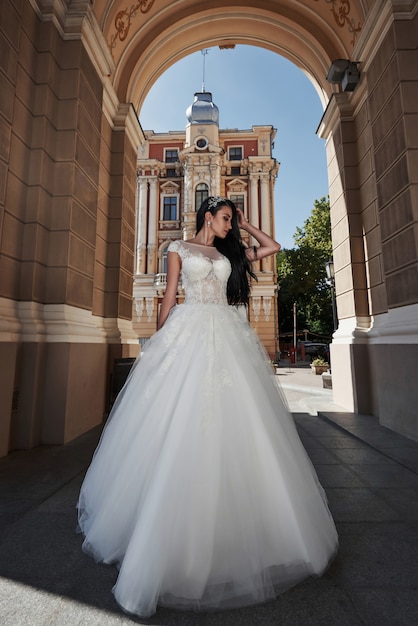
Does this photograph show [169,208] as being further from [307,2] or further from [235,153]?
[307,2]

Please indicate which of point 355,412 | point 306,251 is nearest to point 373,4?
point 355,412

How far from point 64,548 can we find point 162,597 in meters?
0.75

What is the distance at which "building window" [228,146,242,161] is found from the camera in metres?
23.8

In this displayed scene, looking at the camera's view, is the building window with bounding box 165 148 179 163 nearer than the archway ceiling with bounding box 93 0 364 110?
No

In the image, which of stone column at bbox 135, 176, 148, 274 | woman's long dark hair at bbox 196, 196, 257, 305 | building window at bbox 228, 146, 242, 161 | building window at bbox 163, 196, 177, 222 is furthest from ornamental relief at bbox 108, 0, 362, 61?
building window at bbox 228, 146, 242, 161

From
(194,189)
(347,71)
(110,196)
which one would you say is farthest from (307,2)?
(194,189)

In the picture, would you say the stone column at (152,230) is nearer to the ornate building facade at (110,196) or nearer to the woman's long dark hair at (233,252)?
the ornate building facade at (110,196)

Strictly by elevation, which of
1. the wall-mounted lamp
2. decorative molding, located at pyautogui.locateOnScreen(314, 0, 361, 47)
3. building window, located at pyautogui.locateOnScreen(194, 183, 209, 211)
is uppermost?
building window, located at pyautogui.locateOnScreen(194, 183, 209, 211)

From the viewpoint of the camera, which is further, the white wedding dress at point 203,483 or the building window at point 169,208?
the building window at point 169,208

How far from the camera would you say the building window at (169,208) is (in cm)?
2391

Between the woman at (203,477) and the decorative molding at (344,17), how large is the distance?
19.2 ft

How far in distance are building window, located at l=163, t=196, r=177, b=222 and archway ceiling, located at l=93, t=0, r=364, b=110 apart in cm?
1683

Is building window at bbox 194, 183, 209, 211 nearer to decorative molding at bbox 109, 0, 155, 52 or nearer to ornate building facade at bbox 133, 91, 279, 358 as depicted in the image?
ornate building facade at bbox 133, 91, 279, 358

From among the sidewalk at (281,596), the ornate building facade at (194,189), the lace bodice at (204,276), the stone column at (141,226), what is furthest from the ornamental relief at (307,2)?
the stone column at (141,226)
